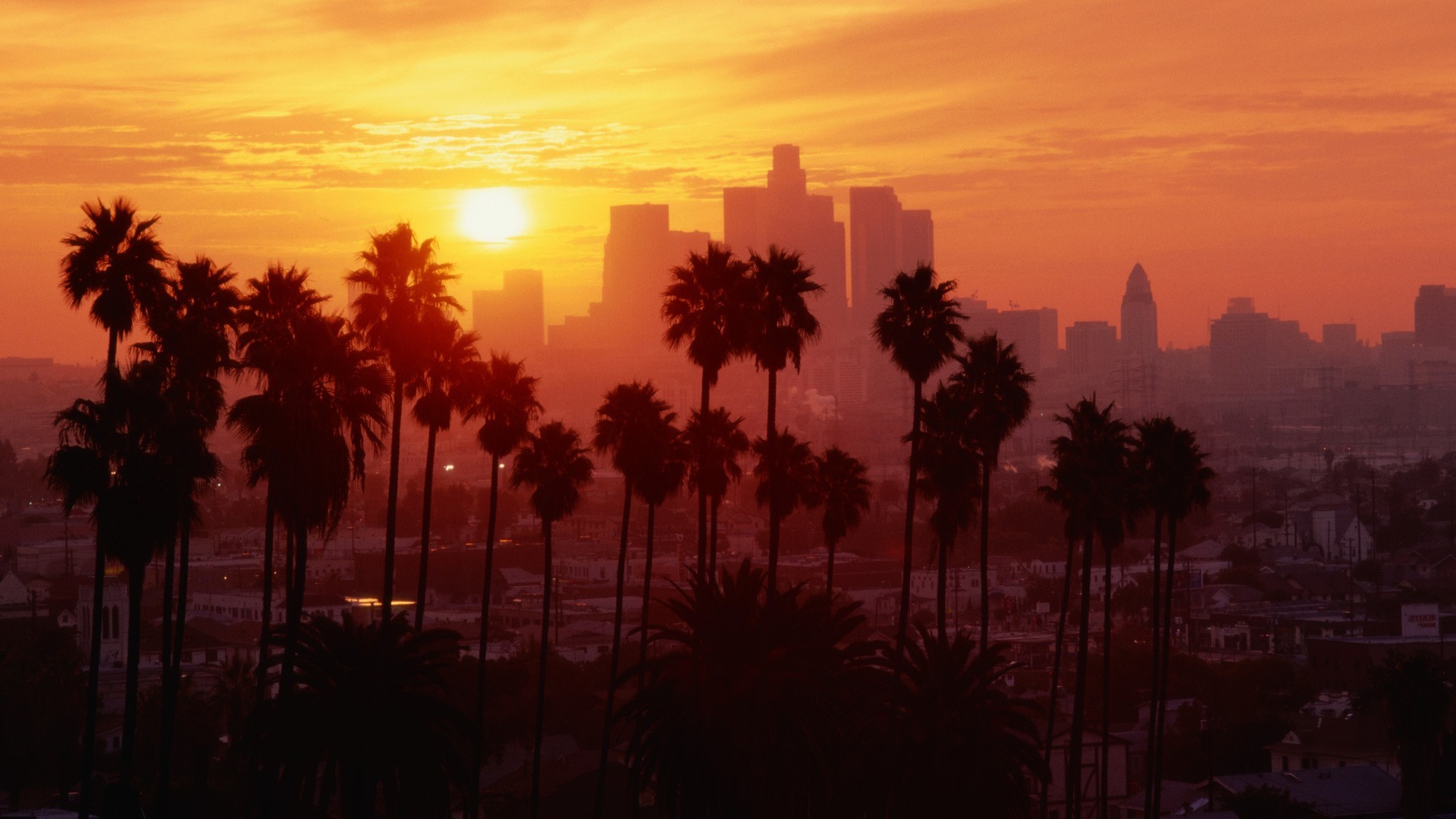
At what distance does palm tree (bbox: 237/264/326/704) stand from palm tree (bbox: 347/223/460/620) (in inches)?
79.8

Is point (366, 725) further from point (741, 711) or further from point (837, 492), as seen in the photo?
point (837, 492)

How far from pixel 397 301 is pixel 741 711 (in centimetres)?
1471

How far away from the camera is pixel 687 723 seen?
3325 cm

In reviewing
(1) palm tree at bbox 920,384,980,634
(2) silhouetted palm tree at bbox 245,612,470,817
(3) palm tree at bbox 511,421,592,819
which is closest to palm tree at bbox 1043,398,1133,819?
(1) palm tree at bbox 920,384,980,634

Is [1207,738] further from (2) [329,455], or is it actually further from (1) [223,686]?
(2) [329,455]

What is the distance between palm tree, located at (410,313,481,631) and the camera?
4434 centimetres

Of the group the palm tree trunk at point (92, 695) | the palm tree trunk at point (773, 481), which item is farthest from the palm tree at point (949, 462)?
the palm tree trunk at point (92, 695)

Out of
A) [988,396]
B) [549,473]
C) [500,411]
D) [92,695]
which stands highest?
[988,396]

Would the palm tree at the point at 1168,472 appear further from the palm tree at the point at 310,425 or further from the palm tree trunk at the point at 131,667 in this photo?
the palm tree trunk at the point at 131,667

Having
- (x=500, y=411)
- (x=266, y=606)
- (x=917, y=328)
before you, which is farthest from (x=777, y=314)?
(x=266, y=606)

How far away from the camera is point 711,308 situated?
45.6 metres

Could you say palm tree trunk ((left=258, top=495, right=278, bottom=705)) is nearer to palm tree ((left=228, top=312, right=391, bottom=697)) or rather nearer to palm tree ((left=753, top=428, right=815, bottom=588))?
palm tree ((left=228, top=312, right=391, bottom=697))

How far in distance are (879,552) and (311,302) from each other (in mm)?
159397

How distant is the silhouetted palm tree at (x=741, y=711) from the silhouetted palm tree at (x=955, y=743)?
3.98 feet
